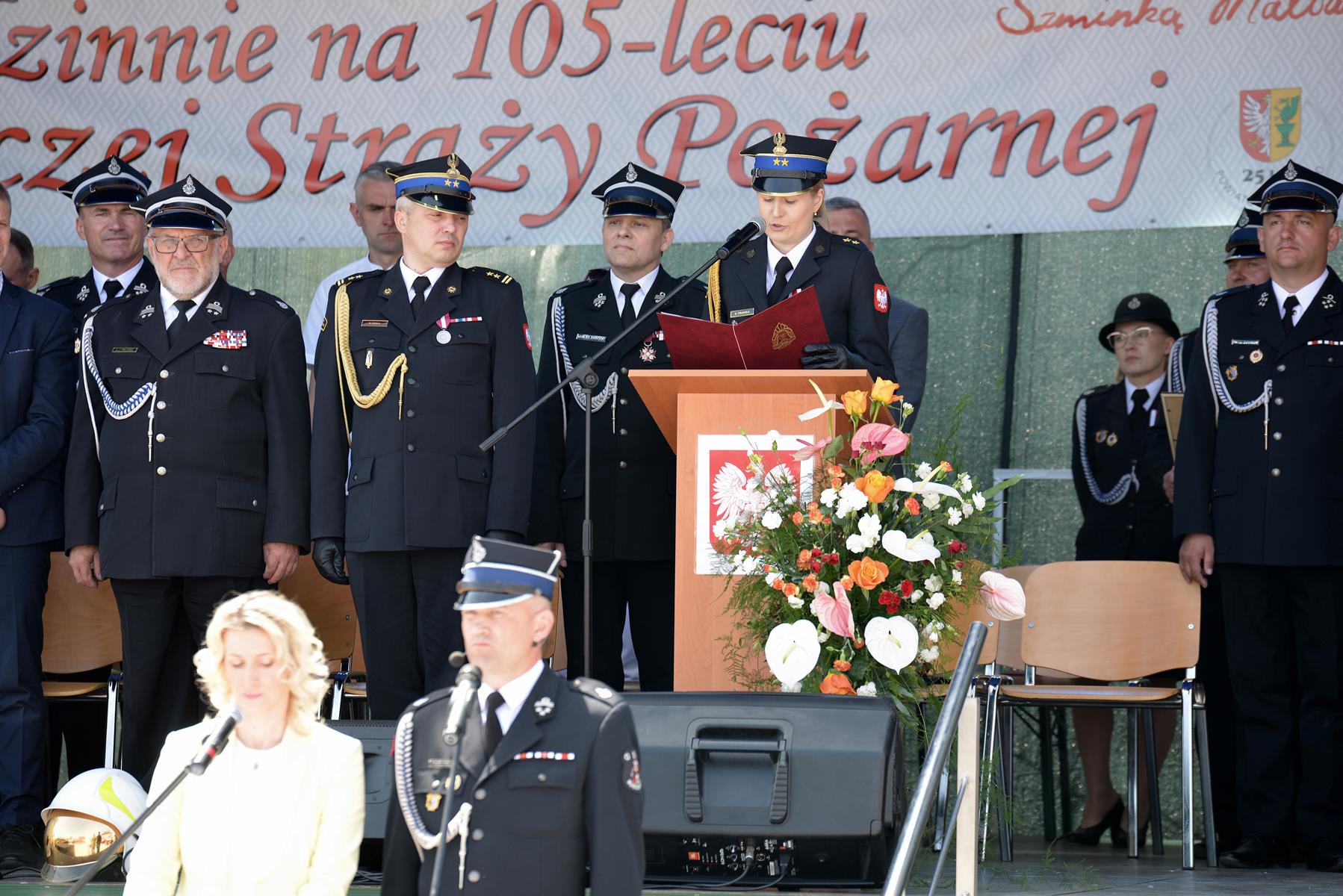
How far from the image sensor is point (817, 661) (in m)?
4.14

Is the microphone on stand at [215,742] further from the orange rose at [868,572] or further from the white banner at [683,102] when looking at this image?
the white banner at [683,102]

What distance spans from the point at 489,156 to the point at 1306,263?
2867mm

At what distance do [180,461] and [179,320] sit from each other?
1.29ft

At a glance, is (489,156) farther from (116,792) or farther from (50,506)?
(116,792)

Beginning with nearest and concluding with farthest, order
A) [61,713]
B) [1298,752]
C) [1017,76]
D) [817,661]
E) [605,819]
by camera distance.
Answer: [605,819] → [817,661] → [1298,752] → [61,713] → [1017,76]

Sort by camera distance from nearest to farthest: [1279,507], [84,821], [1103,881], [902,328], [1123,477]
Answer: [84,821], [1103,881], [1279,507], [902,328], [1123,477]

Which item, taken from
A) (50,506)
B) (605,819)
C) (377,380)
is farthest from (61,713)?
(605,819)

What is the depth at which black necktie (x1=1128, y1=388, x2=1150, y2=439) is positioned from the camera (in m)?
6.08

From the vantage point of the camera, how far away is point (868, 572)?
4.07 metres

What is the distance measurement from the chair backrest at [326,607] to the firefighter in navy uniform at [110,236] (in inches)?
40.3

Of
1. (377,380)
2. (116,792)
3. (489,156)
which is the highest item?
(489,156)

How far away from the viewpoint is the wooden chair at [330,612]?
17.8 feet

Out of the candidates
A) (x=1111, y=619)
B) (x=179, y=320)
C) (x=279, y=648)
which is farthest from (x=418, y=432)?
(x=1111, y=619)

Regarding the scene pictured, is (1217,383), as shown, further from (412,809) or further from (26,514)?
(26,514)
